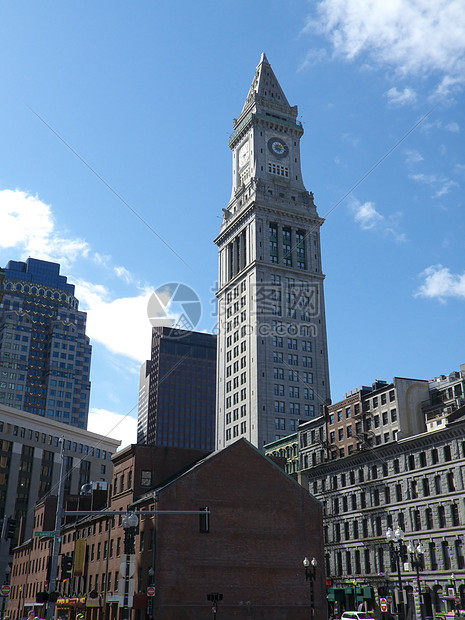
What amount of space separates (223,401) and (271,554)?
79.3m

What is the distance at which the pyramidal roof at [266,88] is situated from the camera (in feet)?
521

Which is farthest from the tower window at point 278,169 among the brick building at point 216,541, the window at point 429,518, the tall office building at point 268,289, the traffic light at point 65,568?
the traffic light at point 65,568

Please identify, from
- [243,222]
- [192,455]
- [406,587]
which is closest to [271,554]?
[192,455]

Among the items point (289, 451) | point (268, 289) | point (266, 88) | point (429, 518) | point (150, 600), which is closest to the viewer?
point (150, 600)

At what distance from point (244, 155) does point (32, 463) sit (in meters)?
82.0

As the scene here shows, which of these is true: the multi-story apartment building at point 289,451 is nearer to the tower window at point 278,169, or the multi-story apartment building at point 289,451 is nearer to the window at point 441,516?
the window at point 441,516

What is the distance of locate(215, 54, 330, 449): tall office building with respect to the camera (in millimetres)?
125125

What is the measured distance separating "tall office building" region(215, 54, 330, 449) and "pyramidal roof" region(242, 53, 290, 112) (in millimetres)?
530

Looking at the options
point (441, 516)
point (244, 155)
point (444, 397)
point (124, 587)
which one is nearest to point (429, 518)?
point (441, 516)

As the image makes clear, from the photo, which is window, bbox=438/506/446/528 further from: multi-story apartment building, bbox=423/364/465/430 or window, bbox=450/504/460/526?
multi-story apartment building, bbox=423/364/465/430

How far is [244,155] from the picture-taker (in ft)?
510

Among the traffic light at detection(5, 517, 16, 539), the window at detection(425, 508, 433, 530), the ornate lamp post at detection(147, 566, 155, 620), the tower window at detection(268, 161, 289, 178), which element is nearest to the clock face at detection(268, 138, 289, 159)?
the tower window at detection(268, 161, 289, 178)

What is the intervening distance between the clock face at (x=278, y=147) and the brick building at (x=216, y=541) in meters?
102

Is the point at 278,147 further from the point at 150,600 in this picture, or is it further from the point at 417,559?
the point at 150,600
